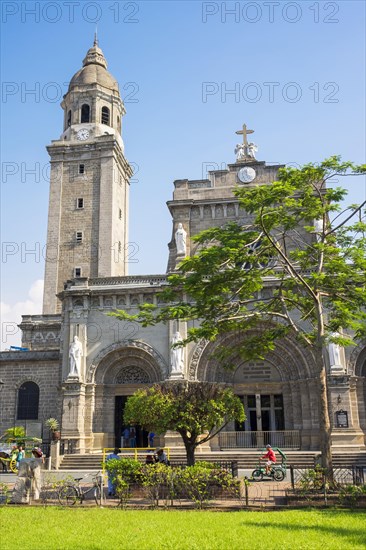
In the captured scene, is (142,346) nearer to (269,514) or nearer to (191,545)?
(269,514)

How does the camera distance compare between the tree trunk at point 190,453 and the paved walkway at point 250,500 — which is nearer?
the paved walkway at point 250,500

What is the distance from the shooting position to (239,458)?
26203mm

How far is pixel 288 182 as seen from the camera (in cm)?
1733

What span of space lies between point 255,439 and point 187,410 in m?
13.2

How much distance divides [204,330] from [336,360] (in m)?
13.7

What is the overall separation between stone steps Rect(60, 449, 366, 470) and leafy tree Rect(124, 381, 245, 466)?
7.24 meters

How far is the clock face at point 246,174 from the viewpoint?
36219 mm

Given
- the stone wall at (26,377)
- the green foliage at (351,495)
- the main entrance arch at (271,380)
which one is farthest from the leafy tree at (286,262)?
the stone wall at (26,377)

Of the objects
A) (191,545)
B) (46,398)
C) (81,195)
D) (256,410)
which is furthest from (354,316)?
(81,195)

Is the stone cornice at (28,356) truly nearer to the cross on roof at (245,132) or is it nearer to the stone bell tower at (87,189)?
the stone bell tower at (87,189)

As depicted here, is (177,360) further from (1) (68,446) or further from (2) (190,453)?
(2) (190,453)

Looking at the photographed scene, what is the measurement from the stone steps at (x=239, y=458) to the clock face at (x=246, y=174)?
17.9 meters

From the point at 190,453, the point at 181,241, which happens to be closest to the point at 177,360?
the point at 181,241

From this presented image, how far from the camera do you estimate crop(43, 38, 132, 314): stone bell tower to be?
45.8 meters
